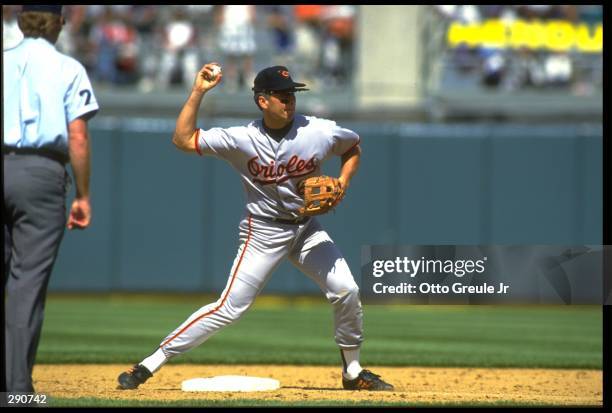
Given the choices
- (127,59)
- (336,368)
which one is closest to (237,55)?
(127,59)

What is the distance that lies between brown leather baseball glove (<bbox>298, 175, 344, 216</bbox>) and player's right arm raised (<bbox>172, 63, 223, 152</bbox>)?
2.10 ft

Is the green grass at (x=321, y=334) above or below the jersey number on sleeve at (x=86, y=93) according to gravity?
below

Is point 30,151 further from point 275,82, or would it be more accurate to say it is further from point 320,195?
point 320,195

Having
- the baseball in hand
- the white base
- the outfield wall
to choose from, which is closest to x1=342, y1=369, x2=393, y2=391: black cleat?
the white base

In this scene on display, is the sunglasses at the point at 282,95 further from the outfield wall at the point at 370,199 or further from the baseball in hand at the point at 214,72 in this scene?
the outfield wall at the point at 370,199

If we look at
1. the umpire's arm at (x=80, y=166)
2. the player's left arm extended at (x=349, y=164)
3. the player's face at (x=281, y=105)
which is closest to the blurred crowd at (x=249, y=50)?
the player's left arm extended at (x=349, y=164)

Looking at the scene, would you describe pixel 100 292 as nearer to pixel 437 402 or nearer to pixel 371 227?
pixel 371 227

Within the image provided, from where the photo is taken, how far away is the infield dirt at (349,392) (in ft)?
18.1

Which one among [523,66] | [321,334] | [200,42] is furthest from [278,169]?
[523,66]

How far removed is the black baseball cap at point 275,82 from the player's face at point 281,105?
4cm

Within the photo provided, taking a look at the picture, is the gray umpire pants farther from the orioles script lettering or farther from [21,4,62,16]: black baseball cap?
the orioles script lettering

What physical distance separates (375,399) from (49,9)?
2503 mm
